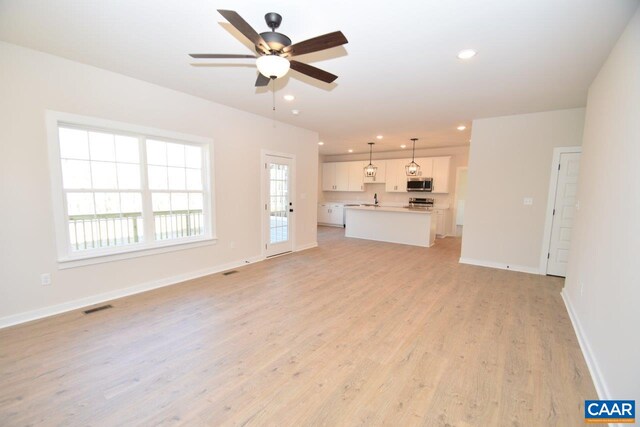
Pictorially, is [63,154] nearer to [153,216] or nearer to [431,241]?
[153,216]

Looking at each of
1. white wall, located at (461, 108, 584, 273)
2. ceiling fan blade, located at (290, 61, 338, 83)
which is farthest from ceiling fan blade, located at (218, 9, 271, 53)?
white wall, located at (461, 108, 584, 273)

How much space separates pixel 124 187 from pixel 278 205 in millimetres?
2711

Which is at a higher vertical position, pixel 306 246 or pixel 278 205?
pixel 278 205

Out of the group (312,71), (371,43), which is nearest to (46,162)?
(312,71)

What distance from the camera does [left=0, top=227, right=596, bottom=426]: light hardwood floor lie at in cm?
169

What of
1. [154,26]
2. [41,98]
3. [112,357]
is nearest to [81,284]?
[112,357]

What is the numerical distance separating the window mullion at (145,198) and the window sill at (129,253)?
160 millimetres

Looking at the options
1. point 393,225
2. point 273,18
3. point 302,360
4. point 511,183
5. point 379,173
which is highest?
point 273,18

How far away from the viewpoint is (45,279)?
2.84 m

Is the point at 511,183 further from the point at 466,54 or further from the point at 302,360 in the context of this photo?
the point at 302,360

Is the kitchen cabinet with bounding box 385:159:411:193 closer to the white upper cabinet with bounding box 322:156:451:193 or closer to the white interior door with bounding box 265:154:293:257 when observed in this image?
the white upper cabinet with bounding box 322:156:451:193

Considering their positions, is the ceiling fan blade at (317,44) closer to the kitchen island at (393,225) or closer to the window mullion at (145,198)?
the window mullion at (145,198)

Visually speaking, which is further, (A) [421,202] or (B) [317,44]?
(A) [421,202]

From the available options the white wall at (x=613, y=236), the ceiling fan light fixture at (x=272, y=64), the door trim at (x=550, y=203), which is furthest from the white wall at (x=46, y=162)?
the door trim at (x=550, y=203)
